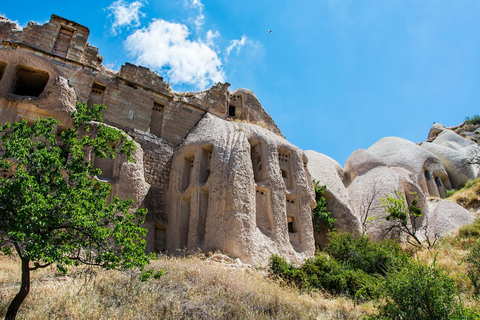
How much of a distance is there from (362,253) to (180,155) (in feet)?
25.5

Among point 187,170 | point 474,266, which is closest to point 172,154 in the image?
point 187,170

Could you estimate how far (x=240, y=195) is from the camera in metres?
13.8

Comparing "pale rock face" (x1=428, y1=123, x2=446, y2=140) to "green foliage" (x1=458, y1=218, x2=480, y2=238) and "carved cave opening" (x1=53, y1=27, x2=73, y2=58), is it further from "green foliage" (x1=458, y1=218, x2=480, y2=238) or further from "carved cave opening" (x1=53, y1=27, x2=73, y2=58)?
"carved cave opening" (x1=53, y1=27, x2=73, y2=58)

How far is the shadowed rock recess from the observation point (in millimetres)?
13438

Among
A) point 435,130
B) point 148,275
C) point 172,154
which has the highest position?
point 435,130

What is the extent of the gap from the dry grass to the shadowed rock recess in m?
2.66

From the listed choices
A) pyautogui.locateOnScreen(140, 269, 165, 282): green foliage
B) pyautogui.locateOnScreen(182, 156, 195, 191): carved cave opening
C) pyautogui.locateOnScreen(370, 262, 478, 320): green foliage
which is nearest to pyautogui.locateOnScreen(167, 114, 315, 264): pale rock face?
pyautogui.locateOnScreen(182, 156, 195, 191): carved cave opening

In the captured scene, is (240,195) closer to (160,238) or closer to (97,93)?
(160,238)

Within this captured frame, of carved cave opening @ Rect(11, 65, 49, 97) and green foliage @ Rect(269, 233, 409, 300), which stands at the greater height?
carved cave opening @ Rect(11, 65, 49, 97)

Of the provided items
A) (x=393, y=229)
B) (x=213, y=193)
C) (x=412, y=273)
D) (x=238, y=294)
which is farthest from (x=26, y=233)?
(x=393, y=229)

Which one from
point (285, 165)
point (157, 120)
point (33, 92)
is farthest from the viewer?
point (157, 120)

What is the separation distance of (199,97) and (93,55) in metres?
5.01

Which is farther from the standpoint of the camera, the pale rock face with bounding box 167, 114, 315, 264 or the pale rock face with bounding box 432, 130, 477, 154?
the pale rock face with bounding box 432, 130, 477, 154

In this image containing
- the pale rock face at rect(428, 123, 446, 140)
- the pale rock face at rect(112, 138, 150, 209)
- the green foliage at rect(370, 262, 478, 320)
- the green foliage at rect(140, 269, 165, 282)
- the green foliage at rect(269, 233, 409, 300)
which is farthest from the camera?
the pale rock face at rect(428, 123, 446, 140)
